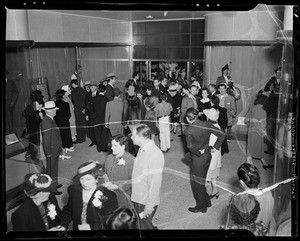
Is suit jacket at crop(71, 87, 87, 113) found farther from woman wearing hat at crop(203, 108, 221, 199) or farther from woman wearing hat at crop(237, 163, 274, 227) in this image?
woman wearing hat at crop(237, 163, 274, 227)

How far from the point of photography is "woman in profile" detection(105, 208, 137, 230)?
1076mm

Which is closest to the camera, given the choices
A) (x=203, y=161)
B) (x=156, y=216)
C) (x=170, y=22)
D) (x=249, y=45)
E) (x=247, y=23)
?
(x=156, y=216)

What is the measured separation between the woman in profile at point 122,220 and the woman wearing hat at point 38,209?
22 centimetres

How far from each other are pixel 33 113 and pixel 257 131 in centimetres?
157

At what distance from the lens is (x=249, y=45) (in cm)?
300

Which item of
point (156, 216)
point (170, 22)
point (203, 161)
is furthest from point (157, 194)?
point (170, 22)

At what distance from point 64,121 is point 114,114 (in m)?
0.44

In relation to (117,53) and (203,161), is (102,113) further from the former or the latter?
(117,53)

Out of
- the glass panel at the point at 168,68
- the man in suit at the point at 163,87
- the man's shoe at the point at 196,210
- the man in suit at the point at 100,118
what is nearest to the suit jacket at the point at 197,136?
the man's shoe at the point at 196,210

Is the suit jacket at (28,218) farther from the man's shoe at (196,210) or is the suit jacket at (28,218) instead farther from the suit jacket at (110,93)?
the suit jacket at (110,93)

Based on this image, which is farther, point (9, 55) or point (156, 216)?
point (156, 216)

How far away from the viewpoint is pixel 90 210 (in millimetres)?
1212

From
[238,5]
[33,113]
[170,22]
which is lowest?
[33,113]

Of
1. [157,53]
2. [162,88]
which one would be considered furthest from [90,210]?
[157,53]
